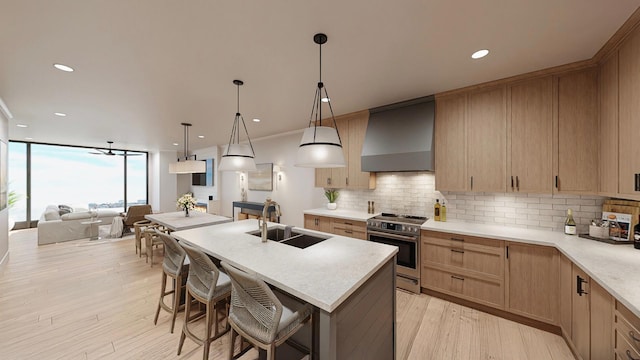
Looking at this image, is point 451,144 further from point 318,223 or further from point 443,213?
point 318,223

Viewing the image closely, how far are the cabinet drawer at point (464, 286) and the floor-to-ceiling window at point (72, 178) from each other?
838 cm

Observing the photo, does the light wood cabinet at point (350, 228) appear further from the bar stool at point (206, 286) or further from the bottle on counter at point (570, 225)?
the bottle on counter at point (570, 225)

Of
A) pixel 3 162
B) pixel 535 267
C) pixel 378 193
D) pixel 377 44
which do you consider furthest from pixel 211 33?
pixel 3 162

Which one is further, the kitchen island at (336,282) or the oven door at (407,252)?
the oven door at (407,252)

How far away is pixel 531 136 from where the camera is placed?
2.48 meters

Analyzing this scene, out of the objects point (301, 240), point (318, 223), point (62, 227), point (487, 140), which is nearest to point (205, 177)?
point (62, 227)

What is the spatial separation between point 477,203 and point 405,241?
3.55 ft

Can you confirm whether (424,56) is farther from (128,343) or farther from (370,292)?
(128,343)

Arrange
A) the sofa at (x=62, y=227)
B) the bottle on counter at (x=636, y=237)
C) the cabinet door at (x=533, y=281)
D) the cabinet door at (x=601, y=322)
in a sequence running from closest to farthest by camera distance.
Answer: the cabinet door at (x=601, y=322)
the bottle on counter at (x=636, y=237)
the cabinet door at (x=533, y=281)
the sofa at (x=62, y=227)

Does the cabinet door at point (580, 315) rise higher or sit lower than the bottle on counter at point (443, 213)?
lower

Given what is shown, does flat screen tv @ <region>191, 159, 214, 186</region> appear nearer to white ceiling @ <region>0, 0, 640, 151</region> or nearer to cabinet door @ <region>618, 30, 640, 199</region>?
white ceiling @ <region>0, 0, 640, 151</region>

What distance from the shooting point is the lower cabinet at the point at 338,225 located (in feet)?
11.4

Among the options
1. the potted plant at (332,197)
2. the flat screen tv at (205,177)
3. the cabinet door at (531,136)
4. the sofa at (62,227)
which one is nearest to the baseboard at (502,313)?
the cabinet door at (531,136)

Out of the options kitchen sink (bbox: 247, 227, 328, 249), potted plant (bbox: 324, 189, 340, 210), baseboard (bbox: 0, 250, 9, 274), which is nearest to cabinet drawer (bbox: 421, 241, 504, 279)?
kitchen sink (bbox: 247, 227, 328, 249)
